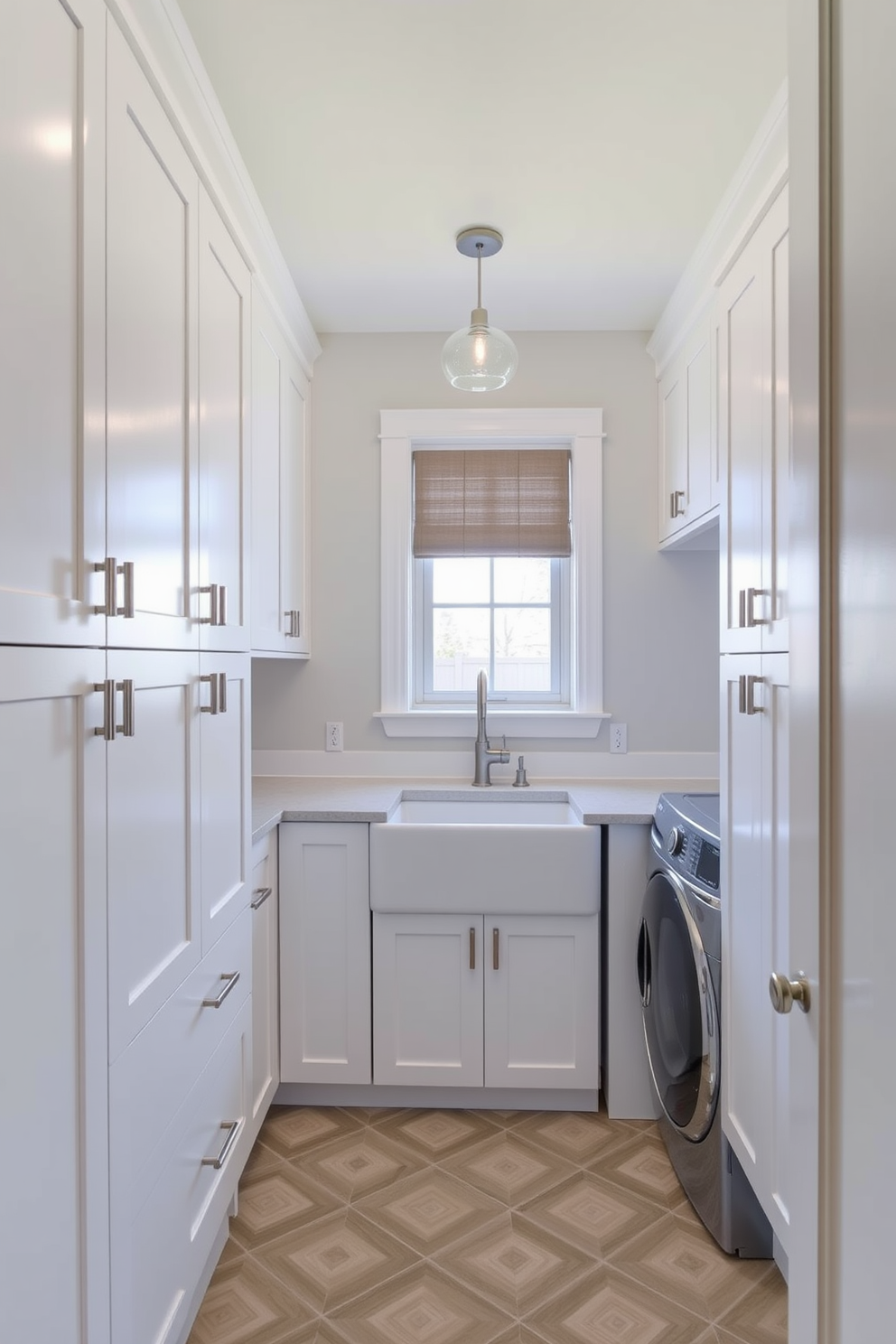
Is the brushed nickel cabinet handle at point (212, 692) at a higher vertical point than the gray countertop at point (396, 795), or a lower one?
higher

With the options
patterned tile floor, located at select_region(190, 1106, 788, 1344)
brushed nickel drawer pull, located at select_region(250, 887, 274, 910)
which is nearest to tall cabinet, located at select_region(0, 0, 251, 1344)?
patterned tile floor, located at select_region(190, 1106, 788, 1344)

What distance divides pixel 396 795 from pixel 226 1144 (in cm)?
114

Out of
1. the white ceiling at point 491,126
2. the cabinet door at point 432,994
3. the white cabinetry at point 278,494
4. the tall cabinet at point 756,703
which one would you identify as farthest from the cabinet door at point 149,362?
the cabinet door at point 432,994

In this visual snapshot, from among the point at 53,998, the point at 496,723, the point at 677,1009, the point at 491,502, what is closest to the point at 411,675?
the point at 496,723

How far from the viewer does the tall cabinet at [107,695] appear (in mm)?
830

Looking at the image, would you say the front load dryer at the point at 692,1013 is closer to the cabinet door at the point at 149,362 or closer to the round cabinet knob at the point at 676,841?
the round cabinet knob at the point at 676,841

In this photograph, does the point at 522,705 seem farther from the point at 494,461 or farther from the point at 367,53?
the point at 367,53

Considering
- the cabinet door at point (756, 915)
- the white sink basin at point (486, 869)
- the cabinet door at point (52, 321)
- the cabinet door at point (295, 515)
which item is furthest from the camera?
the cabinet door at point (295, 515)

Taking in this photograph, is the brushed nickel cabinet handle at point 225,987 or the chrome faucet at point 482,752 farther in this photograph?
the chrome faucet at point 482,752

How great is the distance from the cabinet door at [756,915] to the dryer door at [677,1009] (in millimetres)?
51

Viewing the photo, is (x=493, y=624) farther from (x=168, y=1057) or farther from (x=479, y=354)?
(x=168, y=1057)

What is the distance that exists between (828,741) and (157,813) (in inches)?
38.0

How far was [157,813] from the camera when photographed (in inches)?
49.3

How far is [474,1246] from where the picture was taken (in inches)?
69.5
